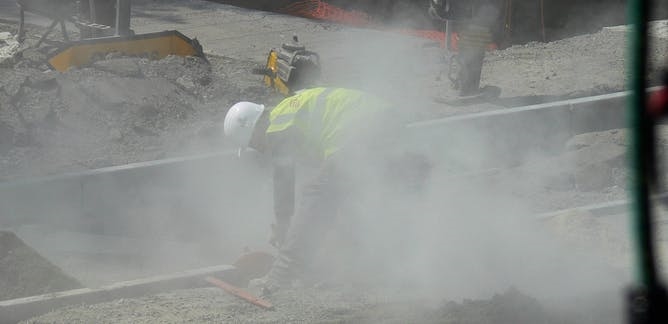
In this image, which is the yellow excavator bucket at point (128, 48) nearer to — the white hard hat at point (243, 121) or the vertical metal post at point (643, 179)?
the white hard hat at point (243, 121)

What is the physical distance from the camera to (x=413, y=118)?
9.19 meters

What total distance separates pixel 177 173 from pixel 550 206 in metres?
2.95

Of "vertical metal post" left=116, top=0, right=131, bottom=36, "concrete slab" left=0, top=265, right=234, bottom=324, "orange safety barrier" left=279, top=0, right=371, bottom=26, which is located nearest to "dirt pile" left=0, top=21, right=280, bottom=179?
"vertical metal post" left=116, top=0, right=131, bottom=36

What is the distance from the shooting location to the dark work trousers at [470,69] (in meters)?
9.72

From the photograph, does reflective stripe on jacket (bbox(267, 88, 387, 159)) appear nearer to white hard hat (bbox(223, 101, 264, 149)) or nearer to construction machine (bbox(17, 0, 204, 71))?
white hard hat (bbox(223, 101, 264, 149))

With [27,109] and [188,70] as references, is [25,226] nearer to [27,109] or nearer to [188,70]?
[27,109]

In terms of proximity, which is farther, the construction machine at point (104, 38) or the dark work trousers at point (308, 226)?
the construction machine at point (104, 38)

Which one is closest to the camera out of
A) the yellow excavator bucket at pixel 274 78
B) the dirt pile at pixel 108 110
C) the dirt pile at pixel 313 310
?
the dirt pile at pixel 313 310

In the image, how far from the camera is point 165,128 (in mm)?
9141


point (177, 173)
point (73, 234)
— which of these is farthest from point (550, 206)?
point (73, 234)

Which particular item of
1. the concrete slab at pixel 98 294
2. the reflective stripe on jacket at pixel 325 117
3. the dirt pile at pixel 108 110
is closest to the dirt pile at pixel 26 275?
the concrete slab at pixel 98 294

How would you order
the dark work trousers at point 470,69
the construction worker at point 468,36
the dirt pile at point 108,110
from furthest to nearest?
the dark work trousers at point 470,69 → the construction worker at point 468,36 → the dirt pile at point 108,110

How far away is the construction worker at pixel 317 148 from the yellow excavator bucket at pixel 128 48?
497cm

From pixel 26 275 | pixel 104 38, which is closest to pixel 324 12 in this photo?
pixel 104 38
